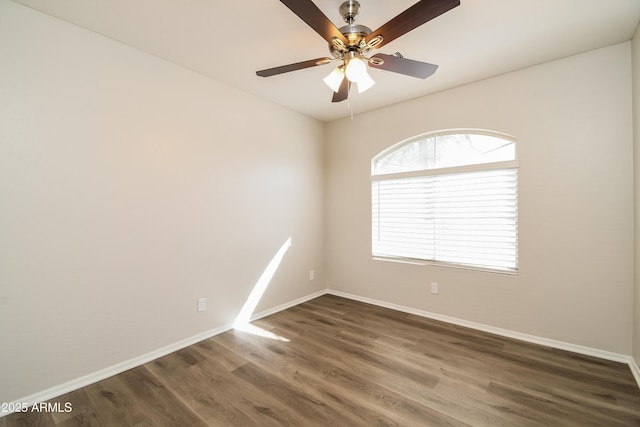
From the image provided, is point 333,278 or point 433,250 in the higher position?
point 433,250

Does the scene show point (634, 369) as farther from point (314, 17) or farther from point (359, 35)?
point (314, 17)

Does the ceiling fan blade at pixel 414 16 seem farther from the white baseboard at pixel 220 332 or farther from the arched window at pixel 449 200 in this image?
the white baseboard at pixel 220 332

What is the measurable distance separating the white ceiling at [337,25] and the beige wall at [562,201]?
0.84 feet

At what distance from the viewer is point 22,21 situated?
180cm

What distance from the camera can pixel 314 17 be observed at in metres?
1.40

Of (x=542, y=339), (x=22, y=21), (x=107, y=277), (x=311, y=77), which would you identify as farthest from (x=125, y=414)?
(x=542, y=339)

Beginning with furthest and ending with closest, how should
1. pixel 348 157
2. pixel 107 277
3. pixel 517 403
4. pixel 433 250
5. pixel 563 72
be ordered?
1. pixel 348 157
2. pixel 433 250
3. pixel 563 72
4. pixel 107 277
5. pixel 517 403

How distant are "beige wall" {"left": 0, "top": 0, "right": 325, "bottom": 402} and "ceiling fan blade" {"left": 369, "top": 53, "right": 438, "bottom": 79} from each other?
1.82 metres

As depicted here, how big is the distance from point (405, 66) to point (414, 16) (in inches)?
18.2

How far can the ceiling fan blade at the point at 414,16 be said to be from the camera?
129cm

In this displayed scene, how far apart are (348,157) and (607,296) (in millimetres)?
3003

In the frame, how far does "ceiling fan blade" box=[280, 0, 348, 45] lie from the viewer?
50.7 inches

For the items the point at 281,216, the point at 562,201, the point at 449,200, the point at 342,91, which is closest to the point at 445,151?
the point at 449,200

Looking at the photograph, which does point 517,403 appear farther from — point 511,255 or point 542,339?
point 511,255
